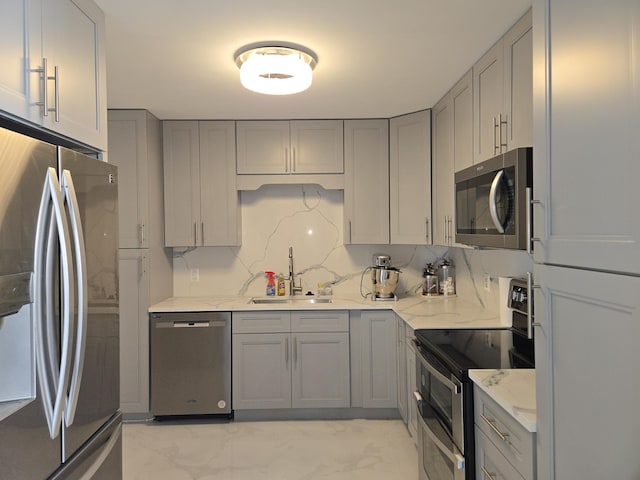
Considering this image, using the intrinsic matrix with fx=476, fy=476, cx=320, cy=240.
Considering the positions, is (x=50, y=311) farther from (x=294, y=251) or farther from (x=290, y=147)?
(x=294, y=251)

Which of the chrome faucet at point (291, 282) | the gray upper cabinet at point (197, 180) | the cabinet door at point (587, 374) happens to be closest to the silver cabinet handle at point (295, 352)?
the chrome faucet at point (291, 282)

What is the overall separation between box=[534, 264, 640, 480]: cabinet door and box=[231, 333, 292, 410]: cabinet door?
97.7 inches

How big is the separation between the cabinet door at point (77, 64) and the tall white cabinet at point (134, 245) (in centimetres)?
159

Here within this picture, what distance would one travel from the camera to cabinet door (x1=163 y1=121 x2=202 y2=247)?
151 inches

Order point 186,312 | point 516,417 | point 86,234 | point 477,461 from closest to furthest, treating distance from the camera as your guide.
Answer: point 516,417
point 86,234
point 477,461
point 186,312

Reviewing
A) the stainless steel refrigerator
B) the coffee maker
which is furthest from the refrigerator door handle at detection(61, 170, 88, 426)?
the coffee maker

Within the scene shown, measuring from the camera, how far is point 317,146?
3918 mm

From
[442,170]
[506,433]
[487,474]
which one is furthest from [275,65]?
[487,474]

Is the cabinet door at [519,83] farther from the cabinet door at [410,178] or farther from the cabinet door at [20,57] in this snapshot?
the cabinet door at [20,57]

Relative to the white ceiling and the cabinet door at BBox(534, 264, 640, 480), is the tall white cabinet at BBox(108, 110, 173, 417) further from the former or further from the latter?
the cabinet door at BBox(534, 264, 640, 480)

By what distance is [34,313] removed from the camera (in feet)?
4.25

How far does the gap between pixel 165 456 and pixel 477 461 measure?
83.9 inches

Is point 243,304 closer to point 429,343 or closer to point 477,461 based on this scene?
point 429,343

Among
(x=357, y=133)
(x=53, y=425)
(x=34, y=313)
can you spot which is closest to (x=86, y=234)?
(x=34, y=313)
